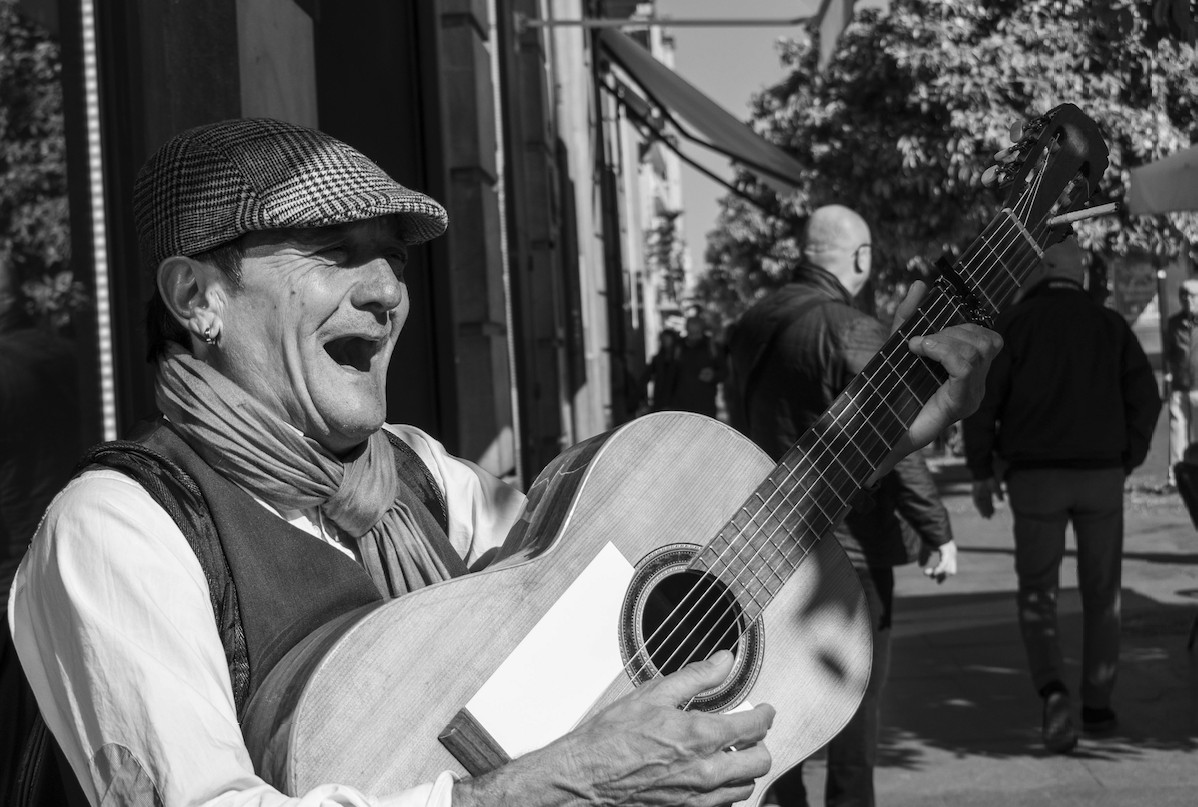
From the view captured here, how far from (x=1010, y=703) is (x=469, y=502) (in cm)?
443

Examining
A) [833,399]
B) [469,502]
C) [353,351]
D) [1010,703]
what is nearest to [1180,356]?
[1010,703]

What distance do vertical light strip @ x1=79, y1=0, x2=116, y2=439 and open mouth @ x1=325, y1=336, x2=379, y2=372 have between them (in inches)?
48.3

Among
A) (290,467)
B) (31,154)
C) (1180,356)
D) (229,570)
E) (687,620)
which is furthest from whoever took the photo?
(1180,356)

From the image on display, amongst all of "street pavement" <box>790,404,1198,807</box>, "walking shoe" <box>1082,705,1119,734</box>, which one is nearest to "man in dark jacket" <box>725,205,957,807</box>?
"street pavement" <box>790,404,1198,807</box>

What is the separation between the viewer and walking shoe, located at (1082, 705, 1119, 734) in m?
5.75

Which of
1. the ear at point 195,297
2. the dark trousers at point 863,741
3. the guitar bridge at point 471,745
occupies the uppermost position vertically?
the ear at point 195,297

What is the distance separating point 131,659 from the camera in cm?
165

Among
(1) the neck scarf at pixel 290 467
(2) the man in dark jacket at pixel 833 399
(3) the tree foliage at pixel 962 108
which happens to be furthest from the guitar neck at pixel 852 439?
(3) the tree foliage at pixel 962 108

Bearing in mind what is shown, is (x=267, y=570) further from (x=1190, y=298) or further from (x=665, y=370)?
(x=665, y=370)

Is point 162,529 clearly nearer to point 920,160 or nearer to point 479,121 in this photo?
point 479,121

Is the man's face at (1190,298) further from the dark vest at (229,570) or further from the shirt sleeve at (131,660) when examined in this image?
the shirt sleeve at (131,660)

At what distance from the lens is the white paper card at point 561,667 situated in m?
1.92

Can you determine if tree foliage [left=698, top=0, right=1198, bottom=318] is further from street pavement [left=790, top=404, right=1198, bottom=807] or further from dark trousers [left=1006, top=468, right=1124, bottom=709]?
dark trousers [left=1006, top=468, right=1124, bottom=709]

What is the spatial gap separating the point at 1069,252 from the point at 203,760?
499 cm
